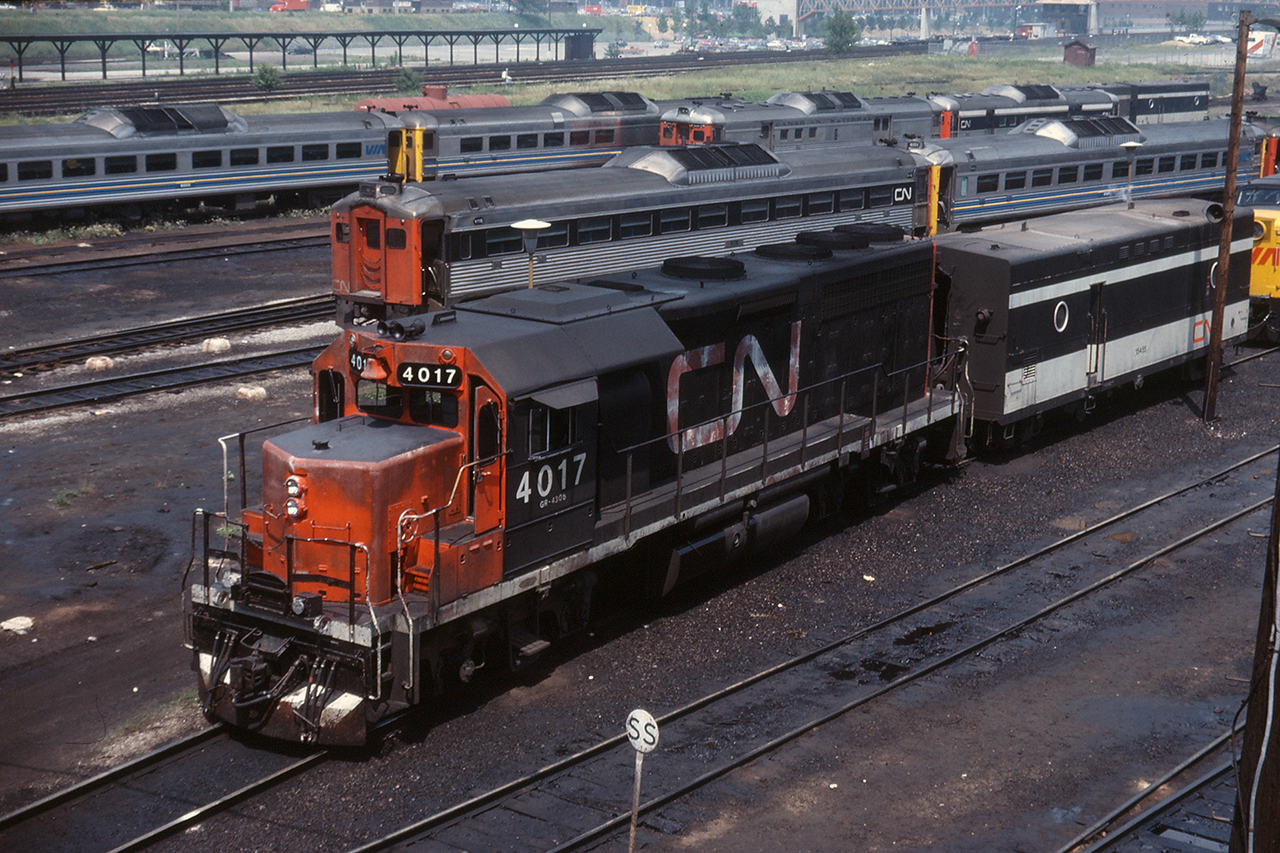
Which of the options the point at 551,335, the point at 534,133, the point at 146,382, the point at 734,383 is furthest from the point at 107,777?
the point at 534,133

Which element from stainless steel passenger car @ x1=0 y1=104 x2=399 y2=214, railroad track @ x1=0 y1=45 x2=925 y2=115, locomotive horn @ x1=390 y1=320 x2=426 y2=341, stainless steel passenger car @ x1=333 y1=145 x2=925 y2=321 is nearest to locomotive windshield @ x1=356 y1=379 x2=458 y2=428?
locomotive horn @ x1=390 y1=320 x2=426 y2=341

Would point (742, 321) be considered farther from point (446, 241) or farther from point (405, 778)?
point (446, 241)

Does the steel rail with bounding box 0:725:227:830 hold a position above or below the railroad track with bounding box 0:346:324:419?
below

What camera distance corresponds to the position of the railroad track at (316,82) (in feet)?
193

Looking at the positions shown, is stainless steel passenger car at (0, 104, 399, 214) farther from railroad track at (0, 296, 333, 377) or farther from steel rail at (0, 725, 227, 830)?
steel rail at (0, 725, 227, 830)

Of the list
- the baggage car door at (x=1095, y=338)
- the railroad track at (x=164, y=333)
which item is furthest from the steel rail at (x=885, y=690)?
the railroad track at (x=164, y=333)

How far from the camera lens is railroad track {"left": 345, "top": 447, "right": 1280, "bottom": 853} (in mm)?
10867

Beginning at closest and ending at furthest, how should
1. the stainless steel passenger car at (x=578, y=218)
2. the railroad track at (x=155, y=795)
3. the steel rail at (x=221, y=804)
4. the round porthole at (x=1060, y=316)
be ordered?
the steel rail at (x=221, y=804), the railroad track at (x=155, y=795), the round porthole at (x=1060, y=316), the stainless steel passenger car at (x=578, y=218)

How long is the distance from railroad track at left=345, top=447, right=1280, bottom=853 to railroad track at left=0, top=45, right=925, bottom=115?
4936 cm

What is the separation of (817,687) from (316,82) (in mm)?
67126

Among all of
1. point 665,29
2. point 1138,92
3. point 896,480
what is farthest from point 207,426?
point 665,29

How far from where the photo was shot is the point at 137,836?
34.3 ft

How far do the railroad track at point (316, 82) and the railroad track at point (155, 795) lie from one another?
165 ft

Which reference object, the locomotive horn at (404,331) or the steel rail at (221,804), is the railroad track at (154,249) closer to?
the locomotive horn at (404,331)
